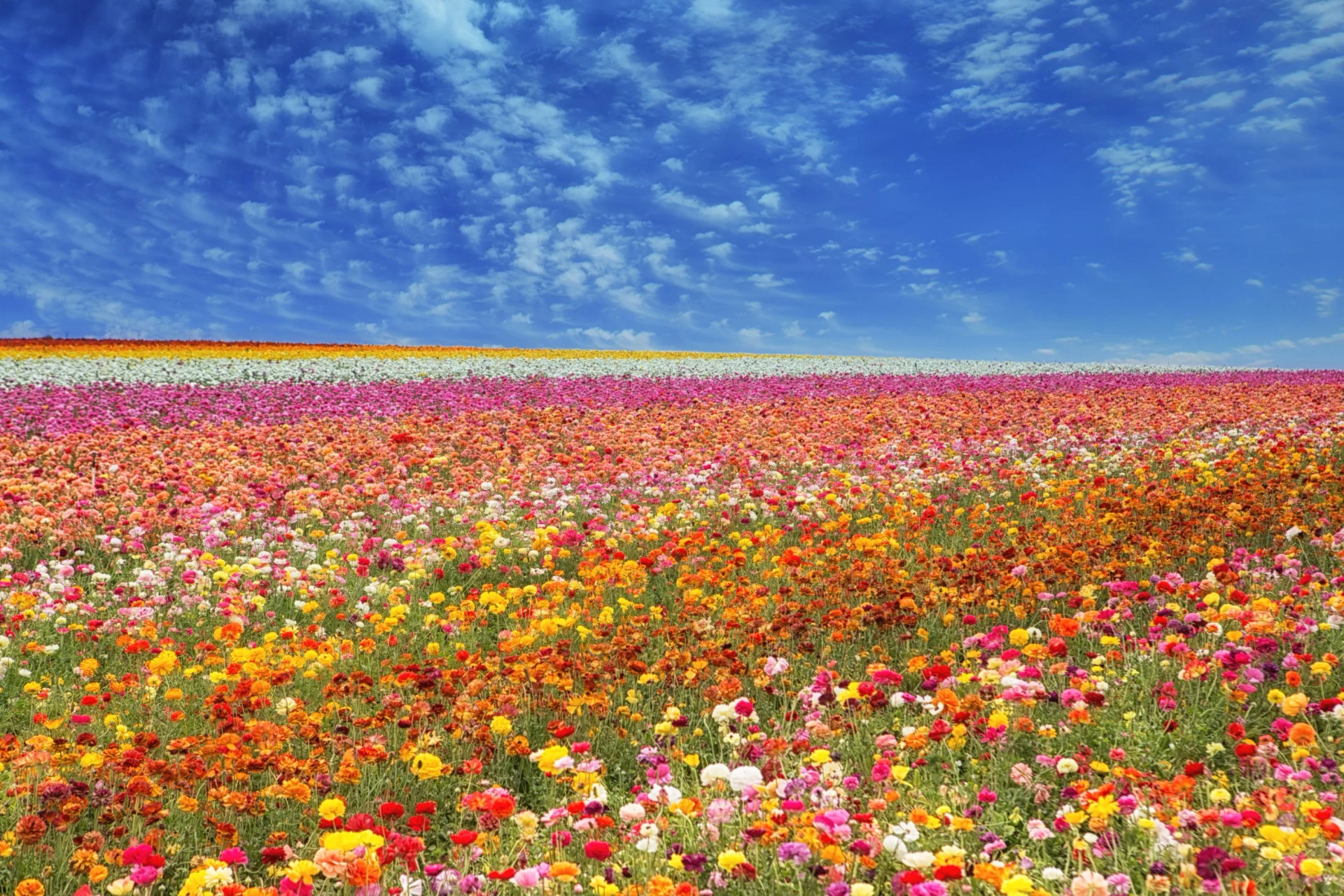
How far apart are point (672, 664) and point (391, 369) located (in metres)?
24.2

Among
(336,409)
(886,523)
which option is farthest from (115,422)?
(886,523)

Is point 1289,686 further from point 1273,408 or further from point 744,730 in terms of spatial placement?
point 1273,408

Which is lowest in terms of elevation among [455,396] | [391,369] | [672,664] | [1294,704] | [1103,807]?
[672,664]

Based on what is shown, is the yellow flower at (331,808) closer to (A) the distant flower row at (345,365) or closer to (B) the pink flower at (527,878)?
(B) the pink flower at (527,878)

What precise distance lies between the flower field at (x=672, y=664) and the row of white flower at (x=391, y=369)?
415 inches

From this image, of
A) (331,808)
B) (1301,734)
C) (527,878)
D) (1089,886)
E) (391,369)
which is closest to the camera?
(1089,886)

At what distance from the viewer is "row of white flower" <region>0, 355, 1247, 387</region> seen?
23.5 metres

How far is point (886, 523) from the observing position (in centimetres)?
921

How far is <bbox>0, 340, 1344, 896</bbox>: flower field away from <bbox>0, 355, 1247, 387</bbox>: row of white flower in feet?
34.6

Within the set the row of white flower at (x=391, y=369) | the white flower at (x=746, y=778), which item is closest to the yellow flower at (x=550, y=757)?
the white flower at (x=746, y=778)

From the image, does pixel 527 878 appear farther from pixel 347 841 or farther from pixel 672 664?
pixel 672 664

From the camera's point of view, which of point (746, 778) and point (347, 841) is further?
point (746, 778)

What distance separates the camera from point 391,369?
2791 cm

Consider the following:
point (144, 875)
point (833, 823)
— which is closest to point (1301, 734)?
point (833, 823)
